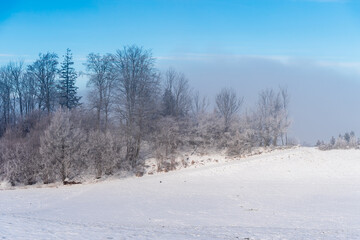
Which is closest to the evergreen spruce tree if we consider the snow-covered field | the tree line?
the tree line

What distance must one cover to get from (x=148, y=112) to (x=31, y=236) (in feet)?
105

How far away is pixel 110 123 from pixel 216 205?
2648 centimetres

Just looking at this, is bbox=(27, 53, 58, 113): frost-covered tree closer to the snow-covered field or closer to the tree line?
the tree line

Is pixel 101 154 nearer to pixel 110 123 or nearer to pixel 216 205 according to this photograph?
pixel 110 123

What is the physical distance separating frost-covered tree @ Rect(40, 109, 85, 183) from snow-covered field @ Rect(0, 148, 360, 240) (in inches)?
240

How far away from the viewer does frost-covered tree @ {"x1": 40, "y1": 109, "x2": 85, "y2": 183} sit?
1318 inches

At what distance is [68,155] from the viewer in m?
33.8

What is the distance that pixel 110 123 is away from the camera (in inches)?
1711

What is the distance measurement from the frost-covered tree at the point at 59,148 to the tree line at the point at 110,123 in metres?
0.09

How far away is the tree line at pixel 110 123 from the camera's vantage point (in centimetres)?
3419

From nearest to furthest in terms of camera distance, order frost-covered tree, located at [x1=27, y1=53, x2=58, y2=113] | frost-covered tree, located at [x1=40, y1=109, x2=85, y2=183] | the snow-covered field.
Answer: the snow-covered field < frost-covered tree, located at [x1=40, y1=109, x2=85, y2=183] < frost-covered tree, located at [x1=27, y1=53, x2=58, y2=113]

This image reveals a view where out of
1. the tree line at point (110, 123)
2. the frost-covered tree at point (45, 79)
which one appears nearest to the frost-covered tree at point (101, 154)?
the tree line at point (110, 123)

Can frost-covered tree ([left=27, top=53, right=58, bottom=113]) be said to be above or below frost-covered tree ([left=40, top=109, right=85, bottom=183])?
above

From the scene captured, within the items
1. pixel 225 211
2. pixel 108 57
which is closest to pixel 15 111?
pixel 108 57
